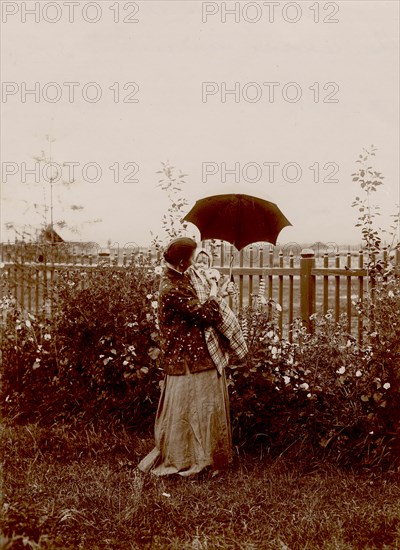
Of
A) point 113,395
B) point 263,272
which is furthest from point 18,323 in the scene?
point 263,272

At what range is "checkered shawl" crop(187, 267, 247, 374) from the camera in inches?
197

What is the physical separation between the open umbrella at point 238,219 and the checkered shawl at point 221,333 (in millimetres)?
542

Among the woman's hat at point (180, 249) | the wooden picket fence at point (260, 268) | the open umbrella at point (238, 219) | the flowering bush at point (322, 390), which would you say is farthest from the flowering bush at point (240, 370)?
the woman's hat at point (180, 249)

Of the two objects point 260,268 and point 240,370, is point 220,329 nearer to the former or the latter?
point 240,370

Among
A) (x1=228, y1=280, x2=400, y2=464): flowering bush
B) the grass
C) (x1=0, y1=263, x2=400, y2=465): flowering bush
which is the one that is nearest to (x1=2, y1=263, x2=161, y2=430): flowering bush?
(x1=0, y1=263, x2=400, y2=465): flowering bush

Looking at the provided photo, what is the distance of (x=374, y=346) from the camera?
5180 millimetres

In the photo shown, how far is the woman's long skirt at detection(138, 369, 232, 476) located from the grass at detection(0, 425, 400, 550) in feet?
0.40

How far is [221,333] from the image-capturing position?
505cm

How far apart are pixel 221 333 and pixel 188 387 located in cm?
46

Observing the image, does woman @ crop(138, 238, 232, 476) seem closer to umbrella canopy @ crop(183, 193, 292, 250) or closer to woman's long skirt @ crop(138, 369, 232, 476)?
woman's long skirt @ crop(138, 369, 232, 476)

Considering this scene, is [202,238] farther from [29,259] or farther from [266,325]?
[29,259]

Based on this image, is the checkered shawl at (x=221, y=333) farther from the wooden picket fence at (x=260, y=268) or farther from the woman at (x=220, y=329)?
the wooden picket fence at (x=260, y=268)

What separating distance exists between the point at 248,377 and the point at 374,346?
1.13 meters

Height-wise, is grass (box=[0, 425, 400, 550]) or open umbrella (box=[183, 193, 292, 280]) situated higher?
open umbrella (box=[183, 193, 292, 280])
